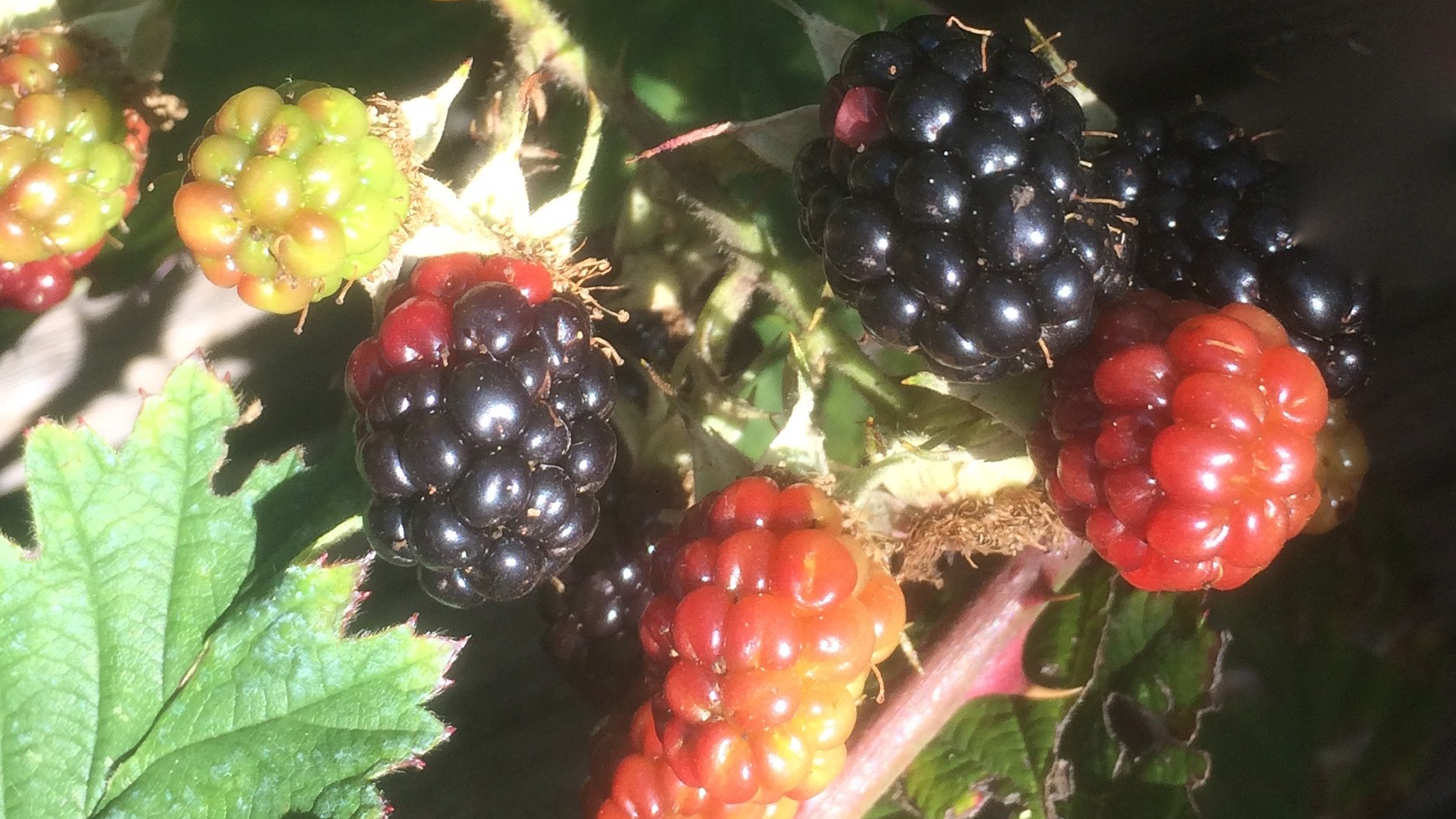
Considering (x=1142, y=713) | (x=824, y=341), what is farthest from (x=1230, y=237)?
(x=1142, y=713)

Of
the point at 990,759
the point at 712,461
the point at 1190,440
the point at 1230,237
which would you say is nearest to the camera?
the point at 1190,440

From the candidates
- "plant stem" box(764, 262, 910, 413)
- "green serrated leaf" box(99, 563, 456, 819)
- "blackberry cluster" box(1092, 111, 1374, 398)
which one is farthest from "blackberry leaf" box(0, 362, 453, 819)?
"blackberry cluster" box(1092, 111, 1374, 398)

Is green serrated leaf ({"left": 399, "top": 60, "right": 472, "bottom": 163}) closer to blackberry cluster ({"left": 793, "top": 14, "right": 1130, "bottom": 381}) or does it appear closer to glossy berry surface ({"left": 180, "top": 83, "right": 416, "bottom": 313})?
glossy berry surface ({"left": 180, "top": 83, "right": 416, "bottom": 313})

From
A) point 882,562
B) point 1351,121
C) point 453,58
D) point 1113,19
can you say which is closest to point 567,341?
point 882,562

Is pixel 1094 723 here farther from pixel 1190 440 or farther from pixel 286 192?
pixel 286 192

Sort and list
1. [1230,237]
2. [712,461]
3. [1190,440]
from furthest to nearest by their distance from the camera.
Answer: [712,461] → [1230,237] → [1190,440]

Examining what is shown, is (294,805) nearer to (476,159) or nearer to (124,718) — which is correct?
(124,718)
